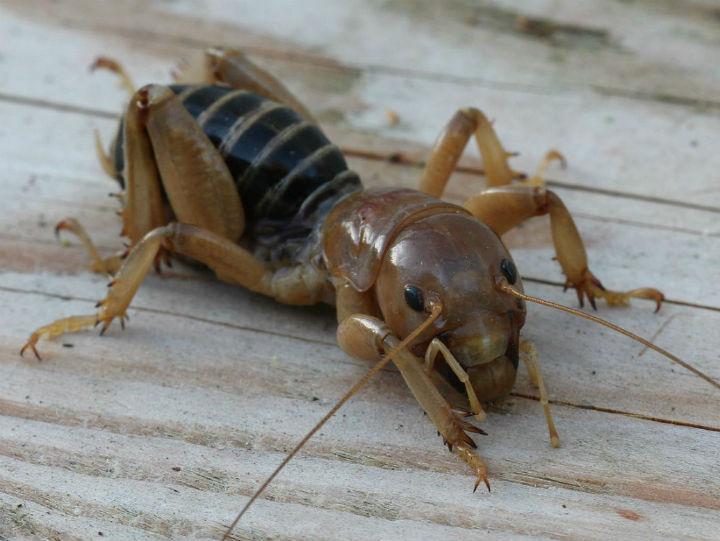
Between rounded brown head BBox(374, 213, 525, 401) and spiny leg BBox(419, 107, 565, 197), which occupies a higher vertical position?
spiny leg BBox(419, 107, 565, 197)

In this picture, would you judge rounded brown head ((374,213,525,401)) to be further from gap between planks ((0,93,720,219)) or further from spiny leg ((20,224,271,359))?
gap between planks ((0,93,720,219))

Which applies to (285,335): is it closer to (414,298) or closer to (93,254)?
(414,298)

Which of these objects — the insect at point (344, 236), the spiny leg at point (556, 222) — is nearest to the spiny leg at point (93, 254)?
the insect at point (344, 236)

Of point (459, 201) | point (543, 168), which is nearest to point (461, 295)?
point (459, 201)

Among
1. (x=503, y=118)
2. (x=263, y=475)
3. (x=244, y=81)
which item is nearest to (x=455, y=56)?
(x=503, y=118)

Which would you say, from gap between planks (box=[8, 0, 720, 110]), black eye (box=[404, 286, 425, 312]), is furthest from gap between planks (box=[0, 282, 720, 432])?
gap between planks (box=[8, 0, 720, 110])

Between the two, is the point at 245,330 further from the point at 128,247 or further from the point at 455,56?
the point at 455,56
